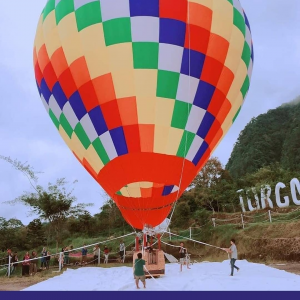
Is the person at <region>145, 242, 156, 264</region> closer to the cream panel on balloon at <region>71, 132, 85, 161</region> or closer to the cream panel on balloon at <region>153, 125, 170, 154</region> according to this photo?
the cream panel on balloon at <region>153, 125, 170, 154</region>

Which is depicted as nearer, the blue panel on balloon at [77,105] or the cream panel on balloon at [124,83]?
the cream panel on balloon at [124,83]

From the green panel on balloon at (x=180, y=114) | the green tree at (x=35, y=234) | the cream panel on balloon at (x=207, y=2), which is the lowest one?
the green tree at (x=35, y=234)

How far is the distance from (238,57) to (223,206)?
19.4 metres

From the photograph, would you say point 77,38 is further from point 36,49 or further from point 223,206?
point 223,206

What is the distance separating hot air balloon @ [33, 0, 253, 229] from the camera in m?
7.41

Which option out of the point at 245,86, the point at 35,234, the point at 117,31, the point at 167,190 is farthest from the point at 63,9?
the point at 35,234

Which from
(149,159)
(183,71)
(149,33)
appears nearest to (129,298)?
(149,159)

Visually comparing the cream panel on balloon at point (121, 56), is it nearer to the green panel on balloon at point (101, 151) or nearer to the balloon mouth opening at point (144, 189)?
the green panel on balloon at point (101, 151)

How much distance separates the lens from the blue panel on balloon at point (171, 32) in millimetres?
7383

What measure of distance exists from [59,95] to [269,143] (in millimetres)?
42497

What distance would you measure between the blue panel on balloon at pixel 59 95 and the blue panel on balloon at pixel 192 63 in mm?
3038

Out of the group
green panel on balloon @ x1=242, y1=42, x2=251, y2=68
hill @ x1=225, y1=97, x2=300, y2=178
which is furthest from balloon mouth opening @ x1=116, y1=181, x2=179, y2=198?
hill @ x1=225, y1=97, x2=300, y2=178

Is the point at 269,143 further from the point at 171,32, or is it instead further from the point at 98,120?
the point at 98,120

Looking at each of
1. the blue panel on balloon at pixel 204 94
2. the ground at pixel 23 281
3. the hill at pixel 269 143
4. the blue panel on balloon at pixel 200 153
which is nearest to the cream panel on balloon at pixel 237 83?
the blue panel on balloon at pixel 204 94
